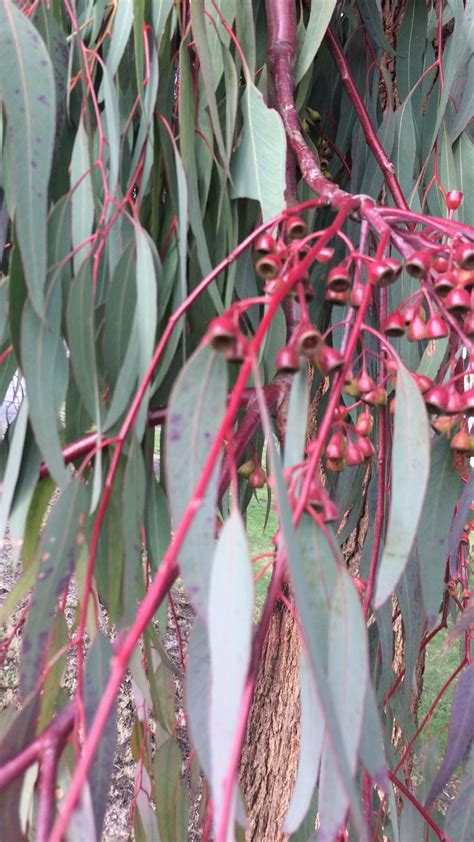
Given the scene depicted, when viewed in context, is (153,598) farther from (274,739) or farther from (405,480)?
(274,739)

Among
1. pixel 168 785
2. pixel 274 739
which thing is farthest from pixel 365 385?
pixel 274 739

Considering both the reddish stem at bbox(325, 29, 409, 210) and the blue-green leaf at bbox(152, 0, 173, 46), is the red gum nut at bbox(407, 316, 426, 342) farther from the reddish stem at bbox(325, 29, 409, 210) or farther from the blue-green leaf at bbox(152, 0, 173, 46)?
the blue-green leaf at bbox(152, 0, 173, 46)

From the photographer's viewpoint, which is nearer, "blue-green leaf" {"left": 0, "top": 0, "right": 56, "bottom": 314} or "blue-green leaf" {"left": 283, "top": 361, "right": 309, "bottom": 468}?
"blue-green leaf" {"left": 283, "top": 361, "right": 309, "bottom": 468}

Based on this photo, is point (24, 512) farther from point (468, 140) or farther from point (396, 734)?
point (396, 734)

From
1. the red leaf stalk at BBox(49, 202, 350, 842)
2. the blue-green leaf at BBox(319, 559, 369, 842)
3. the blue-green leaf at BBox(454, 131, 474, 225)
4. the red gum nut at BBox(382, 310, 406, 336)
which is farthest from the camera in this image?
the blue-green leaf at BBox(454, 131, 474, 225)

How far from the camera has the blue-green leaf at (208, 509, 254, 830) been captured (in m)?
0.30

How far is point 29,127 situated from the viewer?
56 centimetres

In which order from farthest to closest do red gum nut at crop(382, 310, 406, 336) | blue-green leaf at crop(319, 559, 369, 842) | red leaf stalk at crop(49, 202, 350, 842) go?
red gum nut at crop(382, 310, 406, 336) → blue-green leaf at crop(319, 559, 369, 842) → red leaf stalk at crop(49, 202, 350, 842)

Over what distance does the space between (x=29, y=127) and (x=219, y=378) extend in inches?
11.4

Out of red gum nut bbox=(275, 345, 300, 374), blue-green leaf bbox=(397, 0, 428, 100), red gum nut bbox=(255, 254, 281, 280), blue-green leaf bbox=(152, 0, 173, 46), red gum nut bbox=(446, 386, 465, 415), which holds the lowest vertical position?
red gum nut bbox=(446, 386, 465, 415)

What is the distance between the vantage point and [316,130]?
1.00 m

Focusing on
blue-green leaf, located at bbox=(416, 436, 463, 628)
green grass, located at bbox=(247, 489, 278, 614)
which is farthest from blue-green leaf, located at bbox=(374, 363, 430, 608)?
green grass, located at bbox=(247, 489, 278, 614)

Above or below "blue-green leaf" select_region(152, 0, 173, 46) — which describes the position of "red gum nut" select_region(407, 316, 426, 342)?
below

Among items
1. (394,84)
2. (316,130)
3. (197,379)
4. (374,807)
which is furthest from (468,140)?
(374,807)
